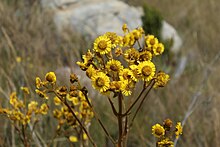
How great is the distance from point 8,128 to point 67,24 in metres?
3.25

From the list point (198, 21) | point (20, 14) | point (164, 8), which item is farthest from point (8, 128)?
point (164, 8)

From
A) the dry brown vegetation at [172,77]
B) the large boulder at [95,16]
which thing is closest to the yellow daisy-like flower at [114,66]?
the dry brown vegetation at [172,77]

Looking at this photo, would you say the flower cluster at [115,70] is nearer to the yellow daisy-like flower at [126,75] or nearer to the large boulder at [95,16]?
the yellow daisy-like flower at [126,75]

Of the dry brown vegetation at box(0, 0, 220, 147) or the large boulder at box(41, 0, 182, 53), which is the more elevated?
the large boulder at box(41, 0, 182, 53)

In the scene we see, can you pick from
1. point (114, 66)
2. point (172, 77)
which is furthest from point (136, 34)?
point (172, 77)

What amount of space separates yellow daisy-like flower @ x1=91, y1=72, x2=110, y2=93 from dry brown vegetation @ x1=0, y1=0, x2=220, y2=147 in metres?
0.90

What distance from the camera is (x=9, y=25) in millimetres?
4363

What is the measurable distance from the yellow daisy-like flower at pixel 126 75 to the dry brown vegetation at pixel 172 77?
2.74ft

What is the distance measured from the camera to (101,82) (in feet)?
4.21

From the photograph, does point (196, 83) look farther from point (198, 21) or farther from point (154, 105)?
point (198, 21)

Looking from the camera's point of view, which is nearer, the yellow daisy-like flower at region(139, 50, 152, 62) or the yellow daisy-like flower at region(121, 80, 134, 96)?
the yellow daisy-like flower at region(121, 80, 134, 96)

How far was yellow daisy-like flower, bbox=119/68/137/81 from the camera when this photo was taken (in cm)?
133

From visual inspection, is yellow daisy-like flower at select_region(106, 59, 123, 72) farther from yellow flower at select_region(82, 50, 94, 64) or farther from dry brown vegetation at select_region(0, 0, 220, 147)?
dry brown vegetation at select_region(0, 0, 220, 147)

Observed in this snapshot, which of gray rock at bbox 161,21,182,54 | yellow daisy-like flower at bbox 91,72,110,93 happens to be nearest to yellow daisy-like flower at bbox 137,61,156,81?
yellow daisy-like flower at bbox 91,72,110,93
